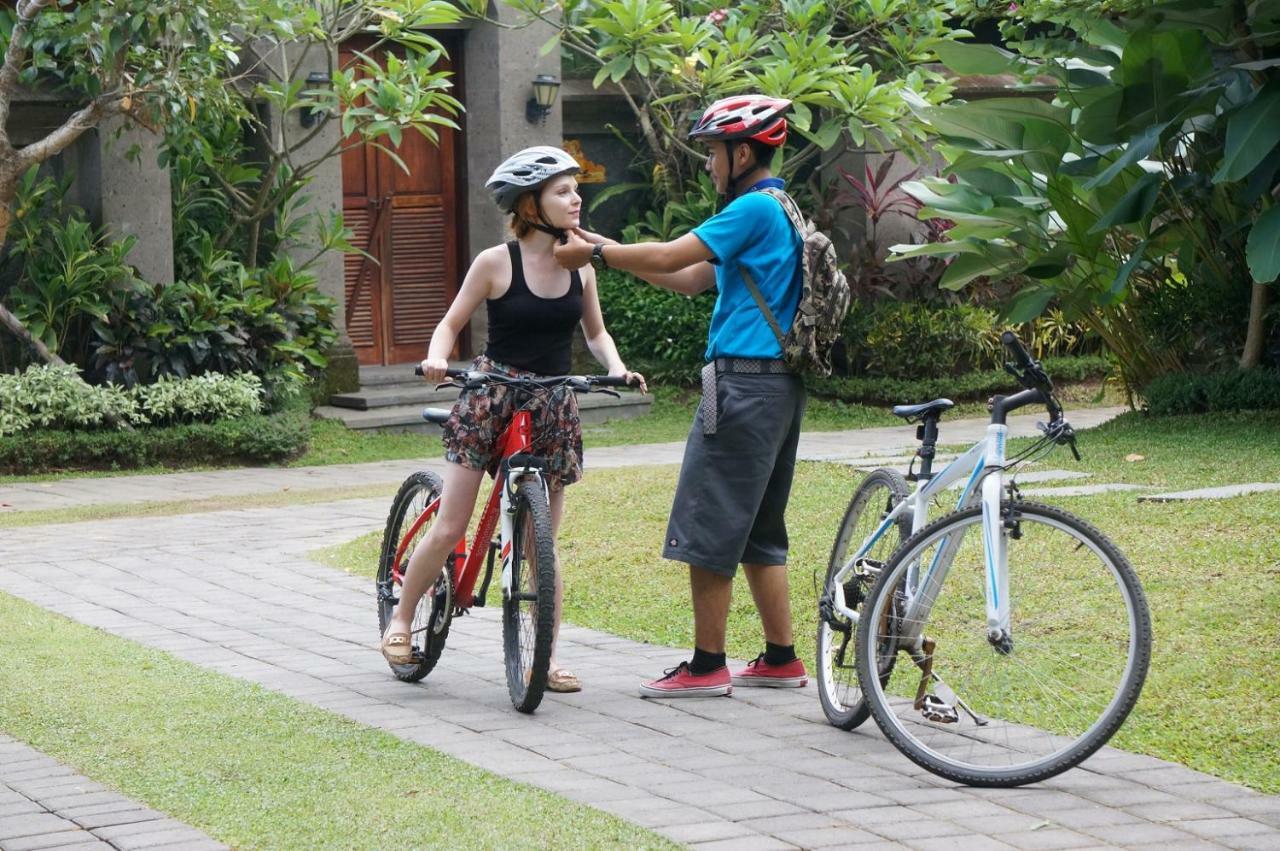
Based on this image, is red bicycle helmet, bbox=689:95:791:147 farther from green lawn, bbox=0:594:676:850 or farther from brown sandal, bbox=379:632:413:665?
green lawn, bbox=0:594:676:850

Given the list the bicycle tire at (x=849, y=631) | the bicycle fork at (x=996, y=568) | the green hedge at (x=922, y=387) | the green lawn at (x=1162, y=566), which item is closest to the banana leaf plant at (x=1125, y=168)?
the green lawn at (x=1162, y=566)

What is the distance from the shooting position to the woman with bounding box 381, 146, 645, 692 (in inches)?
237

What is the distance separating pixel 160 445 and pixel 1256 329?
785 cm

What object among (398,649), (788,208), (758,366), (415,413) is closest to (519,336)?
(758,366)

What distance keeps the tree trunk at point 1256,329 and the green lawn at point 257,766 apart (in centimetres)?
791

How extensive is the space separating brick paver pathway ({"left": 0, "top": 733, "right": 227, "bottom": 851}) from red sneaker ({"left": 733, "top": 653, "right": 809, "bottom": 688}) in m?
2.21

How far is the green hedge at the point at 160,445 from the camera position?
12977mm

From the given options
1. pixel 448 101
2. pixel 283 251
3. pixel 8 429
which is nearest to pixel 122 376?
pixel 8 429

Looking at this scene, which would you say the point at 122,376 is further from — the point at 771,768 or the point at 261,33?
the point at 771,768

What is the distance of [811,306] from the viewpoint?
5.82 m

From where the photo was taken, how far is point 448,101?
14.2 m

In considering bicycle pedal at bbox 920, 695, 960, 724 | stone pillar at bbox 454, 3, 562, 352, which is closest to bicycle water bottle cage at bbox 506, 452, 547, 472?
bicycle pedal at bbox 920, 695, 960, 724

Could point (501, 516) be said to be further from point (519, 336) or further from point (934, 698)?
point (934, 698)

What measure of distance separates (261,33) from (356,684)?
8516 millimetres
